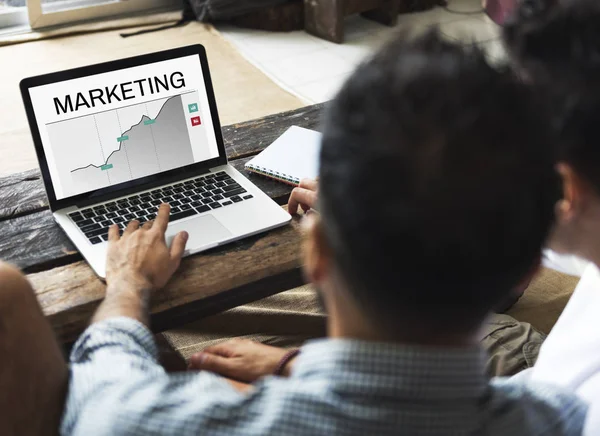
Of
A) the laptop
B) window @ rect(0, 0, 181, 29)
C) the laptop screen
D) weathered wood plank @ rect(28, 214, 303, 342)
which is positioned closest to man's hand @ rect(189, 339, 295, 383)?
weathered wood plank @ rect(28, 214, 303, 342)

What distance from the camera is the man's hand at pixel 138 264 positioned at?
3.21ft

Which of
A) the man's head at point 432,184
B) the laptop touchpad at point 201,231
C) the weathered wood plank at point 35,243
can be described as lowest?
the laptop touchpad at point 201,231

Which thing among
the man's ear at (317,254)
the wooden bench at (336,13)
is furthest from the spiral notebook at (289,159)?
the wooden bench at (336,13)

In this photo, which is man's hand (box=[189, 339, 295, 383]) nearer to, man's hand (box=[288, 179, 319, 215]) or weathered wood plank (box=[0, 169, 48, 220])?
man's hand (box=[288, 179, 319, 215])

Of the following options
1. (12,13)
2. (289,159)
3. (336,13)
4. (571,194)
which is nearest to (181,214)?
(289,159)

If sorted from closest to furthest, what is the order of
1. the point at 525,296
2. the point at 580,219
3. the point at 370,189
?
the point at 370,189
the point at 580,219
the point at 525,296

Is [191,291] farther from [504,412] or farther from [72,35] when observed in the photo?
[72,35]

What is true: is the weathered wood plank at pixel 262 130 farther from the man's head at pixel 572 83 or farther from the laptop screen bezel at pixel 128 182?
the man's head at pixel 572 83

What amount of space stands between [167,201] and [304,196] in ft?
0.79

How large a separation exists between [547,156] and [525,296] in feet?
3.85

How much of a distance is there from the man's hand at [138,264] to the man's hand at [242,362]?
120 millimetres

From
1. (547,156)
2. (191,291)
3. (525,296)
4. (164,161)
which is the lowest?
(525,296)

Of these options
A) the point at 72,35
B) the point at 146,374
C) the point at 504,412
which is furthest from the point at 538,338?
the point at 72,35

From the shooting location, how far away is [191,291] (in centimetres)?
111
